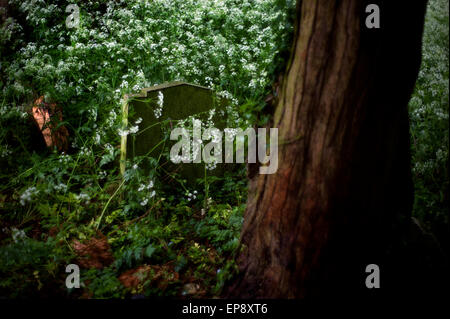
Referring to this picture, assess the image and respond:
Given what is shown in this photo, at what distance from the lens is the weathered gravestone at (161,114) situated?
124 inches

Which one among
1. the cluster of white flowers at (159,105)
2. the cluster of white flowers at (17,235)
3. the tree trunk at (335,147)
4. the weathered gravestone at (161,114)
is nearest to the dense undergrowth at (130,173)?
the cluster of white flowers at (17,235)

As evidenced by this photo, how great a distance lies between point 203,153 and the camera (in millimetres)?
3346

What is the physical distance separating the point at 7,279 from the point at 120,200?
112cm

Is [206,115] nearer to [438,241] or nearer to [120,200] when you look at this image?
[120,200]

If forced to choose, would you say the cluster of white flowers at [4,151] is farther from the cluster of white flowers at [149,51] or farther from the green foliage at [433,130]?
the green foliage at [433,130]

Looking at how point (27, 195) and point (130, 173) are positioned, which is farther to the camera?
point (130, 173)

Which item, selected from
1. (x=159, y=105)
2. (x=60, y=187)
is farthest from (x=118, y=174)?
(x=159, y=105)

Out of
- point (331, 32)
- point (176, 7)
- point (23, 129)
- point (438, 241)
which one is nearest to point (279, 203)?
point (331, 32)

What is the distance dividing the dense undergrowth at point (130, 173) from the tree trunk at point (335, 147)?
31 cm

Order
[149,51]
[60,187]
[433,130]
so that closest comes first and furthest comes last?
[60,187]
[433,130]
[149,51]

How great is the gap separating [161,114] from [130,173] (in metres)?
0.75

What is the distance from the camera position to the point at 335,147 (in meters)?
1.55

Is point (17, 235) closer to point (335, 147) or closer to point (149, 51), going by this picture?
point (335, 147)

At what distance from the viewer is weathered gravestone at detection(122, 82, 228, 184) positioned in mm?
3139
